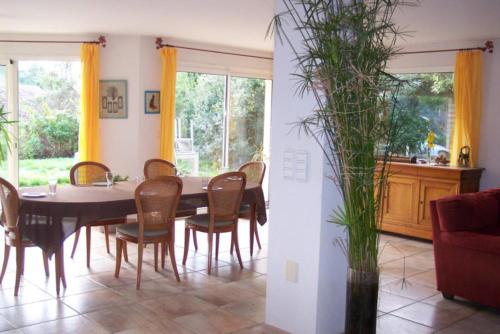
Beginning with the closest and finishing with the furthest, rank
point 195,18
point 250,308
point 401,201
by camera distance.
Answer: point 250,308, point 195,18, point 401,201

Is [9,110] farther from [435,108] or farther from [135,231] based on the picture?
[435,108]

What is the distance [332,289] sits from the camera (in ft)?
11.1

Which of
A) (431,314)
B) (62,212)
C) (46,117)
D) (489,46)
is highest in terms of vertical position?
(489,46)

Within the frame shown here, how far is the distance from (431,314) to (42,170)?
219 inches

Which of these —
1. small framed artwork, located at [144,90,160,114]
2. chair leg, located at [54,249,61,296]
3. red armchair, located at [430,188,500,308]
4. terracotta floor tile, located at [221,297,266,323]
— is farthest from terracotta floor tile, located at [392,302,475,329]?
small framed artwork, located at [144,90,160,114]

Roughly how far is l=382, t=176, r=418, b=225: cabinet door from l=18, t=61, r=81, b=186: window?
432 cm

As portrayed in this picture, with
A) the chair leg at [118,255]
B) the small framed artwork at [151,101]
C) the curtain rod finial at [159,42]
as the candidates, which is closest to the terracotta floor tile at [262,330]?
the chair leg at [118,255]

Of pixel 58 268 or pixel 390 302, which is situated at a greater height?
pixel 58 268

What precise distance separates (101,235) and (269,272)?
10.8 ft

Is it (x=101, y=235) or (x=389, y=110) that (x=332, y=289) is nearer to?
(x=389, y=110)

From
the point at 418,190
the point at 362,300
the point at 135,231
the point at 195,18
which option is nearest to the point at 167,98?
the point at 195,18

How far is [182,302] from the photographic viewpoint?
13.6 ft

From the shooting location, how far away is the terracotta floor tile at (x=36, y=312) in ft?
12.0

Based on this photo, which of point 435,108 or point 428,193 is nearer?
point 428,193
